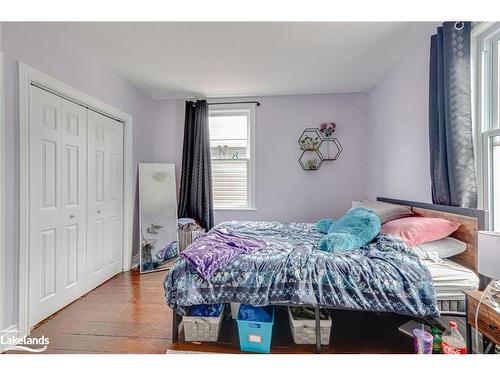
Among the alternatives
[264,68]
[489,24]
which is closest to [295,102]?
[264,68]

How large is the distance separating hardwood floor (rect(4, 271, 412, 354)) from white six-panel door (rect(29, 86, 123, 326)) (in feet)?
0.87

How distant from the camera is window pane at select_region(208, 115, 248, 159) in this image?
3795 millimetres

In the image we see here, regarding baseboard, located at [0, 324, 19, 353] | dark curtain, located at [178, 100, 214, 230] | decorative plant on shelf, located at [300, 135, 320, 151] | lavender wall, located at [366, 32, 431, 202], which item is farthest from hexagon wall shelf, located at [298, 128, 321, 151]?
A: baseboard, located at [0, 324, 19, 353]

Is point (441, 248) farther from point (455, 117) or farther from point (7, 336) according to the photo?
point (7, 336)

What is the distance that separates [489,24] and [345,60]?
1.19m

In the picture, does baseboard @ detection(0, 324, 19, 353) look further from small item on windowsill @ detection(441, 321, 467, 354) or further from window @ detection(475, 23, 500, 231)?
window @ detection(475, 23, 500, 231)

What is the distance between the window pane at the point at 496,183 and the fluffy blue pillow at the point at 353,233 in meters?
0.73

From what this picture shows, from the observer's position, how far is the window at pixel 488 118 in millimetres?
1661

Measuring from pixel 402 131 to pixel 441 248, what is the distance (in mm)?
1416

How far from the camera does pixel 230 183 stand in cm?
383

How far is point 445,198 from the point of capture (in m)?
1.88

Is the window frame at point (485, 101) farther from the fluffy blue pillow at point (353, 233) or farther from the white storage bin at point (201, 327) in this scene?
the white storage bin at point (201, 327)
